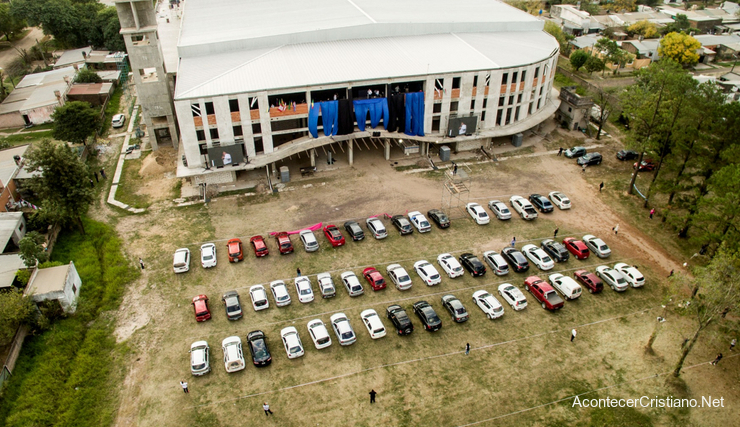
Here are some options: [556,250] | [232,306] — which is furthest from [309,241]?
[556,250]

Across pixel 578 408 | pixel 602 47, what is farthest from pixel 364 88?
pixel 602 47

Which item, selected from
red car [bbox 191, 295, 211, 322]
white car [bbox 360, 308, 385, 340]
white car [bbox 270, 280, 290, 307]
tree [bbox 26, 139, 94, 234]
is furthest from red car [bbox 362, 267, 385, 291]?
tree [bbox 26, 139, 94, 234]

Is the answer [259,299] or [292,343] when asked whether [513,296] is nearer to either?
[292,343]

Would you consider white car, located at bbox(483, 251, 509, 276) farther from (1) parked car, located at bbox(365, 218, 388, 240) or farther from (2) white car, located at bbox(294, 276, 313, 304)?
(2) white car, located at bbox(294, 276, 313, 304)

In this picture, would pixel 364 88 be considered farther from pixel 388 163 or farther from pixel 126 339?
pixel 126 339

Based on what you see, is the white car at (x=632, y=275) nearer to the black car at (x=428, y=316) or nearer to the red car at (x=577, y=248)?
the red car at (x=577, y=248)
